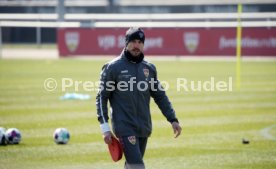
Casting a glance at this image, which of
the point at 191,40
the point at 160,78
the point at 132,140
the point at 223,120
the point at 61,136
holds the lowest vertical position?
the point at 191,40

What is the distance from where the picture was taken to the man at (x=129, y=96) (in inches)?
323

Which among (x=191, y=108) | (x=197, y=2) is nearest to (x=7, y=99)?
(x=191, y=108)

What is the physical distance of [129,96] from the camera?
8312 millimetres

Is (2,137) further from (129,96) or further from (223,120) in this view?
(223,120)

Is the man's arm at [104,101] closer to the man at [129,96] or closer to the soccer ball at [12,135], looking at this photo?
the man at [129,96]

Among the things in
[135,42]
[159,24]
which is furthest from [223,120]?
[159,24]

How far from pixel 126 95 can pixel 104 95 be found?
0.25 meters

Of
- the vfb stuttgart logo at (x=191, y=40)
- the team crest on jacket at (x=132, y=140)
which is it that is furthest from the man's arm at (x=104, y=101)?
the vfb stuttgart logo at (x=191, y=40)

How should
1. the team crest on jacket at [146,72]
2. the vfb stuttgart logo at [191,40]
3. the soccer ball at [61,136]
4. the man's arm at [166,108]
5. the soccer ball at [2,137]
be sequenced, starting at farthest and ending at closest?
the vfb stuttgart logo at [191,40], the soccer ball at [61,136], the soccer ball at [2,137], the man's arm at [166,108], the team crest on jacket at [146,72]

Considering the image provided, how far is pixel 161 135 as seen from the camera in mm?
14578

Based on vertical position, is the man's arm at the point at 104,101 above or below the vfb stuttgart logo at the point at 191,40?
above

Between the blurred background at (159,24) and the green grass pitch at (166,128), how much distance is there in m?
11.3

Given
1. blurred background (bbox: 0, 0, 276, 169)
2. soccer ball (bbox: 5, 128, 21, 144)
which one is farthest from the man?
soccer ball (bbox: 5, 128, 21, 144)

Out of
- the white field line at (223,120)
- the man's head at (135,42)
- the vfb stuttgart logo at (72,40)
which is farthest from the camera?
the vfb stuttgart logo at (72,40)
